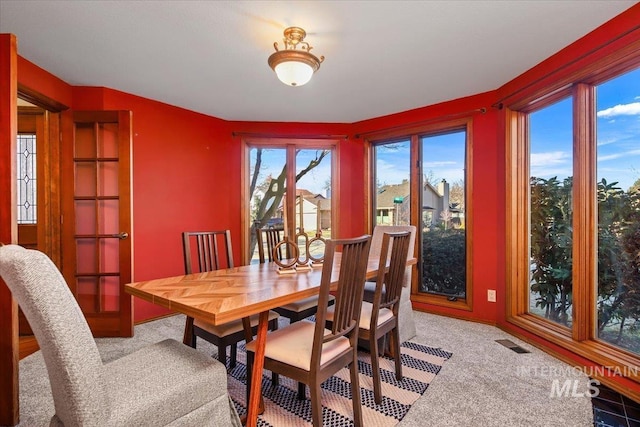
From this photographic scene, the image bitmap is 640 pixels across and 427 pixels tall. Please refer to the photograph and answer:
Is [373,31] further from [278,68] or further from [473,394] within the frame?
[473,394]

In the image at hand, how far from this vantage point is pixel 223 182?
407cm

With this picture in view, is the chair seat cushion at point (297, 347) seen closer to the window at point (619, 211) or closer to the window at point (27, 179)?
the window at point (619, 211)

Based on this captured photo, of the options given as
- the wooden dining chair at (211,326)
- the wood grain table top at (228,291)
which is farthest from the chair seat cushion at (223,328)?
the wood grain table top at (228,291)

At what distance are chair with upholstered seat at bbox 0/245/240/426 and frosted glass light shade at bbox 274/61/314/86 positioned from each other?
5.41ft

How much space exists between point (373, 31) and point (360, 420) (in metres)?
2.36

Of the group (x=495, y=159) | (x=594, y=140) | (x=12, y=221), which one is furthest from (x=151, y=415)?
(x=495, y=159)

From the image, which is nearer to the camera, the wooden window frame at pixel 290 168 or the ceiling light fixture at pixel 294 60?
the ceiling light fixture at pixel 294 60

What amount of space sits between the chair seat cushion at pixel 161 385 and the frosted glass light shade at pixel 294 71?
174cm

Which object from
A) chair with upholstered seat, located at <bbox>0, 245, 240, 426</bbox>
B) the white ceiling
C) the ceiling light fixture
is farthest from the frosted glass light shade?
chair with upholstered seat, located at <bbox>0, 245, 240, 426</bbox>

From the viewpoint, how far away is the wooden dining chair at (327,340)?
55.4 inches

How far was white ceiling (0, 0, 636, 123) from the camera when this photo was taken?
1.87 meters

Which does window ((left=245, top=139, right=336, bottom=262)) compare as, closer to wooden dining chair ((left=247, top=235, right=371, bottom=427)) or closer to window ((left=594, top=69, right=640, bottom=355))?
wooden dining chair ((left=247, top=235, right=371, bottom=427))

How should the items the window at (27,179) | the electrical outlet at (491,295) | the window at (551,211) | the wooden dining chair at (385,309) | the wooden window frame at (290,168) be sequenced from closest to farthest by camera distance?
the wooden dining chair at (385,309) → the window at (551,211) → the window at (27,179) → the electrical outlet at (491,295) → the wooden window frame at (290,168)

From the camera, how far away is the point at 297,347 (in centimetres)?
154
